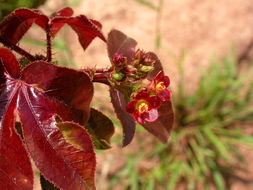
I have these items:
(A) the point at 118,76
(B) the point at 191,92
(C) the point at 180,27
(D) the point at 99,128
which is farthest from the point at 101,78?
(C) the point at 180,27

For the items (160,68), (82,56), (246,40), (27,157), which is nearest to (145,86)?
(160,68)

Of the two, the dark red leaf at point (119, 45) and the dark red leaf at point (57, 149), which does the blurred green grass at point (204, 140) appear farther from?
the dark red leaf at point (57, 149)

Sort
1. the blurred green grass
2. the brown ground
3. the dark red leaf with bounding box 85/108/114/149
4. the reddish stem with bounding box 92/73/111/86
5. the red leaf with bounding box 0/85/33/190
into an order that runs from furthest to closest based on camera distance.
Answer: the brown ground < the blurred green grass < the dark red leaf with bounding box 85/108/114/149 < the reddish stem with bounding box 92/73/111/86 < the red leaf with bounding box 0/85/33/190

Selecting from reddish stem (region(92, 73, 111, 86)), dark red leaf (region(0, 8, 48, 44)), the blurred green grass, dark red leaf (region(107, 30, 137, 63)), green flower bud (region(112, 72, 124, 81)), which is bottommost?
the blurred green grass

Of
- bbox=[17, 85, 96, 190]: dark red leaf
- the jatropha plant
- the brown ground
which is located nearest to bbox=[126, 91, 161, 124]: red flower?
the jatropha plant

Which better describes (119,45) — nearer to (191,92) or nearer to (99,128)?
(99,128)

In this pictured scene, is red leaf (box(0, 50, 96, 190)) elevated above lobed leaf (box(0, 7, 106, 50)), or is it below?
below

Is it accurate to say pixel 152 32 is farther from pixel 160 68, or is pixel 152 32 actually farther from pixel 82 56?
pixel 160 68

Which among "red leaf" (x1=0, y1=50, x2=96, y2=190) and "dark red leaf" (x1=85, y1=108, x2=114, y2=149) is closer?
"red leaf" (x1=0, y1=50, x2=96, y2=190)

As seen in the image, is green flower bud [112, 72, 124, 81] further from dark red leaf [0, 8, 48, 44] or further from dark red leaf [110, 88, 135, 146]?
→ dark red leaf [0, 8, 48, 44]
